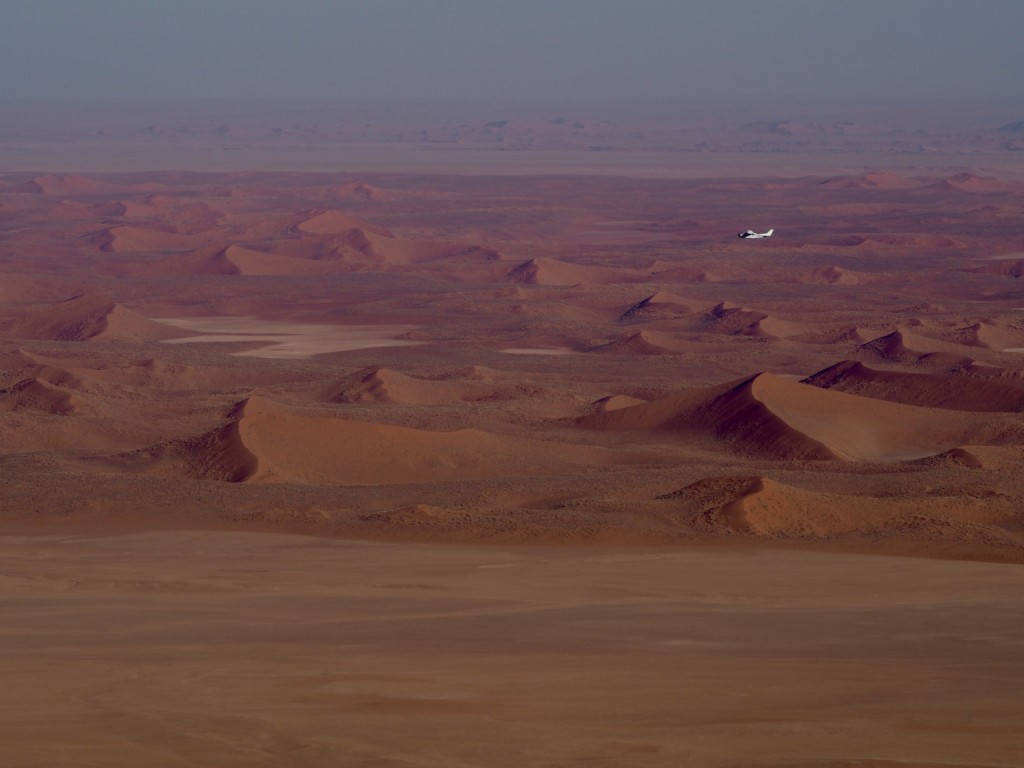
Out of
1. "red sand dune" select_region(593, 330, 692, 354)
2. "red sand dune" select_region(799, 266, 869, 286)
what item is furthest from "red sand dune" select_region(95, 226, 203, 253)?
"red sand dune" select_region(593, 330, 692, 354)

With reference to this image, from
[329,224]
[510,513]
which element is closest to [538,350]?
[510,513]

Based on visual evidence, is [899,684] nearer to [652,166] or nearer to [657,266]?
[657,266]

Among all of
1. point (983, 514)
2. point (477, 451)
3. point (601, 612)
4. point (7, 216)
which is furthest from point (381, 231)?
point (601, 612)

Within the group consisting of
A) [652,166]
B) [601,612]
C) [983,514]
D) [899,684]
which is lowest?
[652,166]

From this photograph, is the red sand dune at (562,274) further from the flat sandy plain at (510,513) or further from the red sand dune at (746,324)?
the red sand dune at (746,324)

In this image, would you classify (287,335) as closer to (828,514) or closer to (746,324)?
(746,324)
